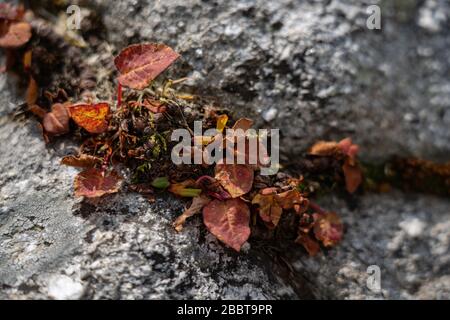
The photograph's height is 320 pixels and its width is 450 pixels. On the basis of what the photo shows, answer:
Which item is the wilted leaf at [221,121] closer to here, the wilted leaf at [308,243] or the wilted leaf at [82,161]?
the wilted leaf at [82,161]

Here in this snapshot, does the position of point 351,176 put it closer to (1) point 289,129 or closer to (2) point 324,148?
(2) point 324,148

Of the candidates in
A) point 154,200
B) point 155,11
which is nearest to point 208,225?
Result: point 154,200

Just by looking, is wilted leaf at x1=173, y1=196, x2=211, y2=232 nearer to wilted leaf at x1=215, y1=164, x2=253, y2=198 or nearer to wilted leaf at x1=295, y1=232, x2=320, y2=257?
wilted leaf at x1=215, y1=164, x2=253, y2=198

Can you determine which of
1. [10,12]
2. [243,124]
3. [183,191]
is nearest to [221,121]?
[243,124]

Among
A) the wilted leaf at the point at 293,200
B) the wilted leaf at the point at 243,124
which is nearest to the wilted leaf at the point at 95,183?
the wilted leaf at the point at 243,124

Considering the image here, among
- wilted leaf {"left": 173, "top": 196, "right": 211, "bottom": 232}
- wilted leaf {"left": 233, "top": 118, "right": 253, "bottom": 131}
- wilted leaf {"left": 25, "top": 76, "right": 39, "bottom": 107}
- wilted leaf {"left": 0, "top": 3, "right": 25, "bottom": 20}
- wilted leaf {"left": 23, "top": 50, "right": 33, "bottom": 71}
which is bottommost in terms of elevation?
wilted leaf {"left": 173, "top": 196, "right": 211, "bottom": 232}

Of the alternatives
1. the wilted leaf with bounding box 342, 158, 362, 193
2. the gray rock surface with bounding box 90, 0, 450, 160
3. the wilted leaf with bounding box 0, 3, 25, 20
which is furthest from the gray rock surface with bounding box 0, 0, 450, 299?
the wilted leaf with bounding box 0, 3, 25, 20
